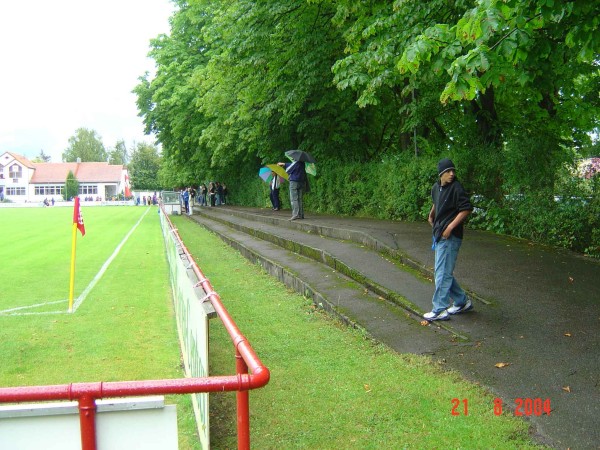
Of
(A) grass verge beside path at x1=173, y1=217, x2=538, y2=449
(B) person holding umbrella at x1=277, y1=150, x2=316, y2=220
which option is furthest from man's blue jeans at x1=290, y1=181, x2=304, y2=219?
(A) grass verge beside path at x1=173, y1=217, x2=538, y2=449

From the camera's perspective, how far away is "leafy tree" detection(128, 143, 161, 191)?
124 metres

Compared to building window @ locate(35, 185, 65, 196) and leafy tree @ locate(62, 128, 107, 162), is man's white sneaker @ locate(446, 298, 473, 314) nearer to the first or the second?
building window @ locate(35, 185, 65, 196)

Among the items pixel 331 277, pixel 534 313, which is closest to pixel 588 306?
pixel 534 313

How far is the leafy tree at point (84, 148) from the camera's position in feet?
487

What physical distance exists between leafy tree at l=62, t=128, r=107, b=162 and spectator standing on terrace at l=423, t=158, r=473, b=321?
151378mm

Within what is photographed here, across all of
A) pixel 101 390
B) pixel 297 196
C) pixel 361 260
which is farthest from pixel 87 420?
pixel 297 196

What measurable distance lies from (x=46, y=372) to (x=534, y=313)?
530 centimetres

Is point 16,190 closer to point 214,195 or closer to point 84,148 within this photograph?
point 84,148

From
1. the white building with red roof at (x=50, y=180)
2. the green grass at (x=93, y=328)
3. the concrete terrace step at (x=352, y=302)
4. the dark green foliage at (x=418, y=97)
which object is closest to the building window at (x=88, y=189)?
the white building with red roof at (x=50, y=180)

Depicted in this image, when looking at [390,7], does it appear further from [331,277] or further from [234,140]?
[234,140]

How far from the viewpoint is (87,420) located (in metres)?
2.27

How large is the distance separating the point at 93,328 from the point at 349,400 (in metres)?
4.98

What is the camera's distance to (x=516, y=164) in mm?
11688

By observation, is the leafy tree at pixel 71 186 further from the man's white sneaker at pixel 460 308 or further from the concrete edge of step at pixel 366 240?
the man's white sneaker at pixel 460 308
